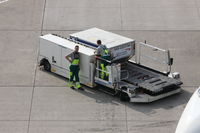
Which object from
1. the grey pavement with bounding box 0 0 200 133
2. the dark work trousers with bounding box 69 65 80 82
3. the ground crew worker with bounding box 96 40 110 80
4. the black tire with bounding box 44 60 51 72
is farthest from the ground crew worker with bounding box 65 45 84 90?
the black tire with bounding box 44 60 51 72

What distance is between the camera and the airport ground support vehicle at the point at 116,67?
20.9m

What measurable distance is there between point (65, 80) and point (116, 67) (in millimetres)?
2321

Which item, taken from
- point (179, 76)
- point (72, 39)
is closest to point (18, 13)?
point (72, 39)

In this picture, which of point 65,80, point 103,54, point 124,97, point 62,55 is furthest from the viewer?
point 65,80

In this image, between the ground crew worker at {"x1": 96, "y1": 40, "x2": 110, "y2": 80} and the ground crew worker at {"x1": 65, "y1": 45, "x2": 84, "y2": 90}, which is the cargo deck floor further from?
the ground crew worker at {"x1": 65, "y1": 45, "x2": 84, "y2": 90}

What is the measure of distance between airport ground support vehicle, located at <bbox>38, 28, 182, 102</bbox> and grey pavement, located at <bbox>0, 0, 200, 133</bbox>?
31 cm

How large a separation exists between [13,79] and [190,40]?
6995mm

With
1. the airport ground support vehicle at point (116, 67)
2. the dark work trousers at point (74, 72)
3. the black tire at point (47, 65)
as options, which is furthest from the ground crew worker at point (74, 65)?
the black tire at point (47, 65)

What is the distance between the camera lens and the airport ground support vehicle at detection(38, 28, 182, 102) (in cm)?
2089

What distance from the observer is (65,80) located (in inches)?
884

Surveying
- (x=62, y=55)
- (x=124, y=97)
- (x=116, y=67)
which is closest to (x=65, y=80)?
(x=62, y=55)

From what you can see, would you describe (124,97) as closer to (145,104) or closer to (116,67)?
(145,104)

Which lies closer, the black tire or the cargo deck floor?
the cargo deck floor

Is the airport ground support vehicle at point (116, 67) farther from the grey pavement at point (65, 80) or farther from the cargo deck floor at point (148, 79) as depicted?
the grey pavement at point (65, 80)
